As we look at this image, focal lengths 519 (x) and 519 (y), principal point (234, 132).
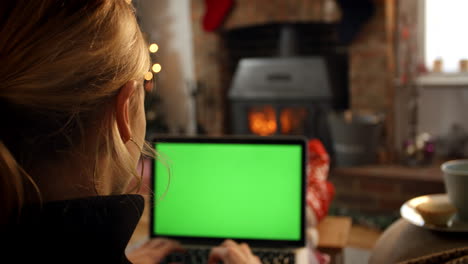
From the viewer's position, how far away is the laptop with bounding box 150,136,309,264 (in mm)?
1107

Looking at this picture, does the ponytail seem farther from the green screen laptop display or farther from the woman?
the green screen laptop display

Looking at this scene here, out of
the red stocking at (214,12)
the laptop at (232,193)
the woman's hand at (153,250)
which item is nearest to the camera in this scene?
the woman's hand at (153,250)

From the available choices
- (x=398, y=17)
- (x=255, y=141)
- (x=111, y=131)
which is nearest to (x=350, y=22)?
(x=398, y=17)

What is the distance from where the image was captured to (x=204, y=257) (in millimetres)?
1051

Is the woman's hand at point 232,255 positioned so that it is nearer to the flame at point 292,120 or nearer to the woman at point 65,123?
the woman at point 65,123

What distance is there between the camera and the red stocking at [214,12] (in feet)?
11.5

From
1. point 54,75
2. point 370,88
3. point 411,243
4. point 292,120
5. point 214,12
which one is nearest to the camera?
point 54,75

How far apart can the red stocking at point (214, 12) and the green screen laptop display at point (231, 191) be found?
2.47 metres

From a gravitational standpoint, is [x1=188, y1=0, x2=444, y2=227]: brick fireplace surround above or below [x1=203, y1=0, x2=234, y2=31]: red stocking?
below

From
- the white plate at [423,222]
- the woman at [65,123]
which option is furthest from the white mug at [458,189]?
the woman at [65,123]

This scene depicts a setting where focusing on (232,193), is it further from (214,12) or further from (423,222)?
(214,12)

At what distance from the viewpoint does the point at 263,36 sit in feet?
12.1

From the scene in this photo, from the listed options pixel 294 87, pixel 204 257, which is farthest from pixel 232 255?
pixel 294 87

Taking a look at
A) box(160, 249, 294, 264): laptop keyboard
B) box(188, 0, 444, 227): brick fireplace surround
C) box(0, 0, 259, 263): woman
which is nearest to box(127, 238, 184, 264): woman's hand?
box(160, 249, 294, 264): laptop keyboard
